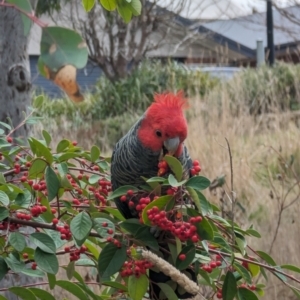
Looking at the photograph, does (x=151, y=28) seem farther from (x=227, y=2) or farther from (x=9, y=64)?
(x=9, y=64)

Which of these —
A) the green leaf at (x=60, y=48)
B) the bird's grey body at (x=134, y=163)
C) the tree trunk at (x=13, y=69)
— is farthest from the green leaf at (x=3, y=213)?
the tree trunk at (x=13, y=69)

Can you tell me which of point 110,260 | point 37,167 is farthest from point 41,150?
point 110,260

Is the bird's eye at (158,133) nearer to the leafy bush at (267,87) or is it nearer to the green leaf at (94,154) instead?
the green leaf at (94,154)

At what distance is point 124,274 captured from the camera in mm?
1419

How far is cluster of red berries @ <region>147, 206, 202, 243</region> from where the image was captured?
51.3 inches

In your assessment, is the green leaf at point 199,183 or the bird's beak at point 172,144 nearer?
the green leaf at point 199,183

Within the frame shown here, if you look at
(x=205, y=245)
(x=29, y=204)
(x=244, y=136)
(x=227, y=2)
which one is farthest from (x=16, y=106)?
(x=227, y=2)

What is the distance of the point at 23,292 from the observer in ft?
4.51

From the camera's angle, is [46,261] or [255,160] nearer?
[46,261]

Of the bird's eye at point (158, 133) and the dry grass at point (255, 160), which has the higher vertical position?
the bird's eye at point (158, 133)

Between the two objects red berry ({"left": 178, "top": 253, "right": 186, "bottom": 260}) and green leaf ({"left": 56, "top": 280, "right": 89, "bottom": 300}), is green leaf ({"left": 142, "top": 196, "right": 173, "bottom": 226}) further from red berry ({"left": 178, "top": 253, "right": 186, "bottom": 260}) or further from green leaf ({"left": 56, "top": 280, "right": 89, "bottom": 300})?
green leaf ({"left": 56, "top": 280, "right": 89, "bottom": 300})

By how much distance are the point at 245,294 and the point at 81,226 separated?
432 mm

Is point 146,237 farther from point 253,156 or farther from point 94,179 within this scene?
point 253,156

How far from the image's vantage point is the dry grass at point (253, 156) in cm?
367
